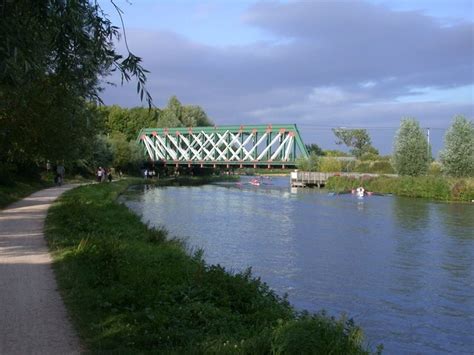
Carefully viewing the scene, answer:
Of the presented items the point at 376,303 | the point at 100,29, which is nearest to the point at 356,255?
the point at 376,303

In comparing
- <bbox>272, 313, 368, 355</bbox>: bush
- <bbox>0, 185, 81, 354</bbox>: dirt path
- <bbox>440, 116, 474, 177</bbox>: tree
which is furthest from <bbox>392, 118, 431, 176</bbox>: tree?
<bbox>272, 313, 368, 355</bbox>: bush

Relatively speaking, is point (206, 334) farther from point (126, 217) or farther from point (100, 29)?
point (126, 217)

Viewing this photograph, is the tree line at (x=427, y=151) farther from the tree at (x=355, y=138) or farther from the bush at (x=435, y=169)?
the tree at (x=355, y=138)

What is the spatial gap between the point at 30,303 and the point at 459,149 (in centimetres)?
6474

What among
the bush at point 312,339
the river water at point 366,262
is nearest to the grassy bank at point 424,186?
the river water at point 366,262

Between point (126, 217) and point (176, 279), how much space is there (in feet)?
39.9

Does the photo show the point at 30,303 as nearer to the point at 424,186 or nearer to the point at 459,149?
the point at 424,186

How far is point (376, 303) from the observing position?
14609mm

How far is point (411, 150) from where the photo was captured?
72.4m

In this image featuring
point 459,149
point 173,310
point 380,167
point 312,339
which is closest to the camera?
point 312,339

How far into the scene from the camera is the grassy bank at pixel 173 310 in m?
6.89

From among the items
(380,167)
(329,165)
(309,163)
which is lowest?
(380,167)

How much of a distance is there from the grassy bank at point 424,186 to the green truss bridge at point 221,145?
27.4 meters

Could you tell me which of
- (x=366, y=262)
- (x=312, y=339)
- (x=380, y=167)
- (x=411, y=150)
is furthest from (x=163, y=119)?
(x=312, y=339)
